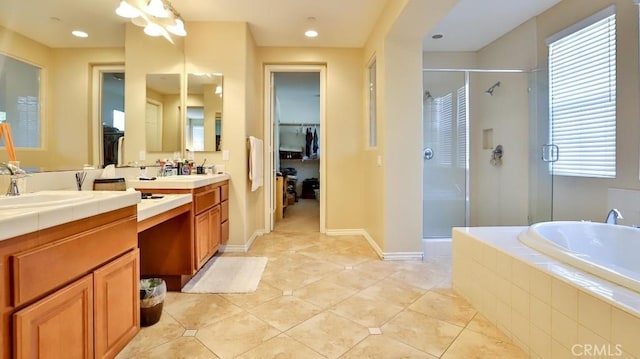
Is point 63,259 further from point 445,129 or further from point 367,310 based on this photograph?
point 445,129

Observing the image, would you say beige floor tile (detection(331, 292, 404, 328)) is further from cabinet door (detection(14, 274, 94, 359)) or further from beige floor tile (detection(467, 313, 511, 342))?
cabinet door (detection(14, 274, 94, 359))

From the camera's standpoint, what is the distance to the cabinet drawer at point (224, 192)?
10.4 ft

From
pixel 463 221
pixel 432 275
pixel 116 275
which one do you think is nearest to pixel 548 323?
pixel 432 275

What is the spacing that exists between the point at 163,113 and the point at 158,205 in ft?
5.35

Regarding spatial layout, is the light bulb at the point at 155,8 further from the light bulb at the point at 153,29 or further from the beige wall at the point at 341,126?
the beige wall at the point at 341,126

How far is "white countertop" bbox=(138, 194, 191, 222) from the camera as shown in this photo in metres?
1.72

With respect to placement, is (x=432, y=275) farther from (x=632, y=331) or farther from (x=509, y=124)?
(x=509, y=124)

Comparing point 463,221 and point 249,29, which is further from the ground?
point 249,29

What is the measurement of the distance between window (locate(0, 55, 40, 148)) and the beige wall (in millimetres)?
2928

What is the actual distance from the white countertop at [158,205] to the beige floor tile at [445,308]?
183 cm

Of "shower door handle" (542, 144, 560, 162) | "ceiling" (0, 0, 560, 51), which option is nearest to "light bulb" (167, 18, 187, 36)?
"ceiling" (0, 0, 560, 51)

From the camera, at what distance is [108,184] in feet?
6.88

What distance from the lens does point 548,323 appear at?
1.43 metres

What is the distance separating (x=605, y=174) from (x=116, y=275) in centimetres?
385
